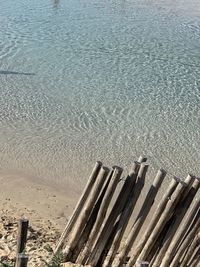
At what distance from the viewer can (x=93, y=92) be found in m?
12.1

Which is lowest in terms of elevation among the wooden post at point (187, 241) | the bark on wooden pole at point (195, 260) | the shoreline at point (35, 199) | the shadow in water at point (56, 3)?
the shoreline at point (35, 199)

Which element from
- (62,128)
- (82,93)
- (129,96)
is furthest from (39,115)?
(129,96)

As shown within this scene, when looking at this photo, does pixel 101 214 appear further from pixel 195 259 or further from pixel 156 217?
pixel 195 259

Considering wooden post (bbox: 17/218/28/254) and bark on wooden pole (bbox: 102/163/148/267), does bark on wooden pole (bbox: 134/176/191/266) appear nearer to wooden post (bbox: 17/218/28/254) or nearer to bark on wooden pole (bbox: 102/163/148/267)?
bark on wooden pole (bbox: 102/163/148/267)

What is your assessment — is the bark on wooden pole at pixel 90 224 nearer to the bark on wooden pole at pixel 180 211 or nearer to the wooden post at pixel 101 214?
the wooden post at pixel 101 214

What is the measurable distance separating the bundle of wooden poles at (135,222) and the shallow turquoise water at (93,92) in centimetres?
306

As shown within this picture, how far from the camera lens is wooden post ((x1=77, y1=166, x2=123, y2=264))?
5.23m

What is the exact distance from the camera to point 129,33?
1770cm

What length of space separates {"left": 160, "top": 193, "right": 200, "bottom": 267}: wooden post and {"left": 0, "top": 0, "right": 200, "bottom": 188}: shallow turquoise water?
346cm

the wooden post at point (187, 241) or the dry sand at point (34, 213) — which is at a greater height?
the wooden post at point (187, 241)

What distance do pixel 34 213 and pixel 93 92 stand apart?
17.4 feet

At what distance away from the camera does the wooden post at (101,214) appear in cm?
523

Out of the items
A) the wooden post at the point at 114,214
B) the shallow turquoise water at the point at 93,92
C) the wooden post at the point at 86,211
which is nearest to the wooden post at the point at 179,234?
the wooden post at the point at 114,214

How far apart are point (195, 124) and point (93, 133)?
2283 millimetres
